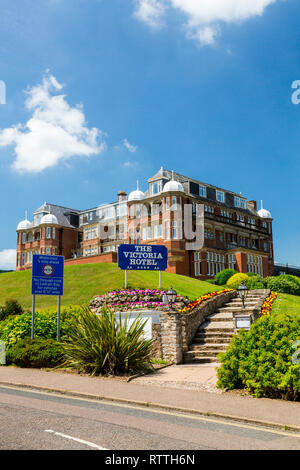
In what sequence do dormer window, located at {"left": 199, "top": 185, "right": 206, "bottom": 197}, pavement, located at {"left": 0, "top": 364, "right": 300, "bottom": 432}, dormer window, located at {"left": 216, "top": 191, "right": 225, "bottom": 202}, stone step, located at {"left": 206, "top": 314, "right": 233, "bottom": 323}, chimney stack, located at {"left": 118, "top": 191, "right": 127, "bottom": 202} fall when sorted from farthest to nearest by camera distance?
chimney stack, located at {"left": 118, "top": 191, "right": 127, "bottom": 202} < dormer window, located at {"left": 216, "top": 191, "right": 225, "bottom": 202} < dormer window, located at {"left": 199, "top": 185, "right": 206, "bottom": 197} < stone step, located at {"left": 206, "top": 314, "right": 233, "bottom": 323} < pavement, located at {"left": 0, "top": 364, "right": 300, "bottom": 432}

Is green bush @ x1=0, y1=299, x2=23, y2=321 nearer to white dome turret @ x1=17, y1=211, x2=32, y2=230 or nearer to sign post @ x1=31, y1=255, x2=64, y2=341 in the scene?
sign post @ x1=31, y1=255, x2=64, y2=341

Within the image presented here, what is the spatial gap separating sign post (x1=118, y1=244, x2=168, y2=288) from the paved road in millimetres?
14372

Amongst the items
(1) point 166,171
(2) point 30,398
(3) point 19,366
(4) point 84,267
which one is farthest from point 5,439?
(1) point 166,171

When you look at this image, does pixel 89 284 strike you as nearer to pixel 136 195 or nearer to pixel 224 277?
pixel 224 277

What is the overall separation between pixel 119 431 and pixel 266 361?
4357 mm

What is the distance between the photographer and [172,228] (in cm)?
4916

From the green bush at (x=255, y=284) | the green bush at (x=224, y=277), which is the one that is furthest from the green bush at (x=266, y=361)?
the green bush at (x=224, y=277)

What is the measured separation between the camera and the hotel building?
1970 inches

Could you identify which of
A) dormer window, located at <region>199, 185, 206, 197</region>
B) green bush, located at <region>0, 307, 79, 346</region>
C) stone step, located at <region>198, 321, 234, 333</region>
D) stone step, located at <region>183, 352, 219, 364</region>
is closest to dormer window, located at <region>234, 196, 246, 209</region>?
dormer window, located at <region>199, 185, 206, 197</region>

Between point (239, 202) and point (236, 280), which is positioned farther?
point (239, 202)

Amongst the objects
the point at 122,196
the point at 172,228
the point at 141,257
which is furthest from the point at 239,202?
the point at 141,257

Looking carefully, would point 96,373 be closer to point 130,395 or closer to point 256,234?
point 130,395

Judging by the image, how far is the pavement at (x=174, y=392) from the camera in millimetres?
7879

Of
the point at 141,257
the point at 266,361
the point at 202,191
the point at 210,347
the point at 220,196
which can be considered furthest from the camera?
the point at 220,196
